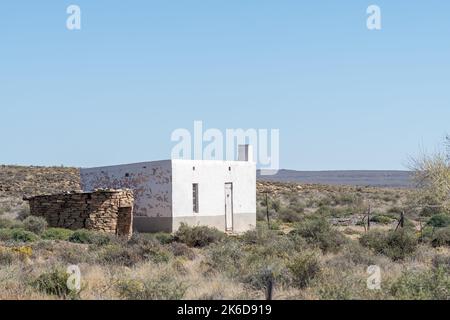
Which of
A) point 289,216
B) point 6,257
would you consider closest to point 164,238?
point 6,257

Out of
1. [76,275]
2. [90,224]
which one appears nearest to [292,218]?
[90,224]

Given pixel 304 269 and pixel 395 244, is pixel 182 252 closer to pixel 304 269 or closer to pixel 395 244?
pixel 395 244

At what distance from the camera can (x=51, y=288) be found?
12820 millimetres

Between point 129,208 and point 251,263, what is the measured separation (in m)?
14.7

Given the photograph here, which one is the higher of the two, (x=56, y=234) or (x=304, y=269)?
(x=304, y=269)

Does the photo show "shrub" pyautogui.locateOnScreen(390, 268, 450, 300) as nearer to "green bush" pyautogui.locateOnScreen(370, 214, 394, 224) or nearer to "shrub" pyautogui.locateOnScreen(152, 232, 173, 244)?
"shrub" pyautogui.locateOnScreen(152, 232, 173, 244)

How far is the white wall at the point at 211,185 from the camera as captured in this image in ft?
102

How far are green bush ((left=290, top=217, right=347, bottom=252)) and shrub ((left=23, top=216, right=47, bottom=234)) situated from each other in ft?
32.8

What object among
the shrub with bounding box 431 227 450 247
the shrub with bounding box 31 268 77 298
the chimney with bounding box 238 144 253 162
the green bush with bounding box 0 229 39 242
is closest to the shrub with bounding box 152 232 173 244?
the green bush with bounding box 0 229 39 242

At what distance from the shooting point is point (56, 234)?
92.5 ft

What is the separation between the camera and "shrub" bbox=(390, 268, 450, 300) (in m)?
11.6

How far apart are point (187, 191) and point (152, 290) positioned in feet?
63.9
